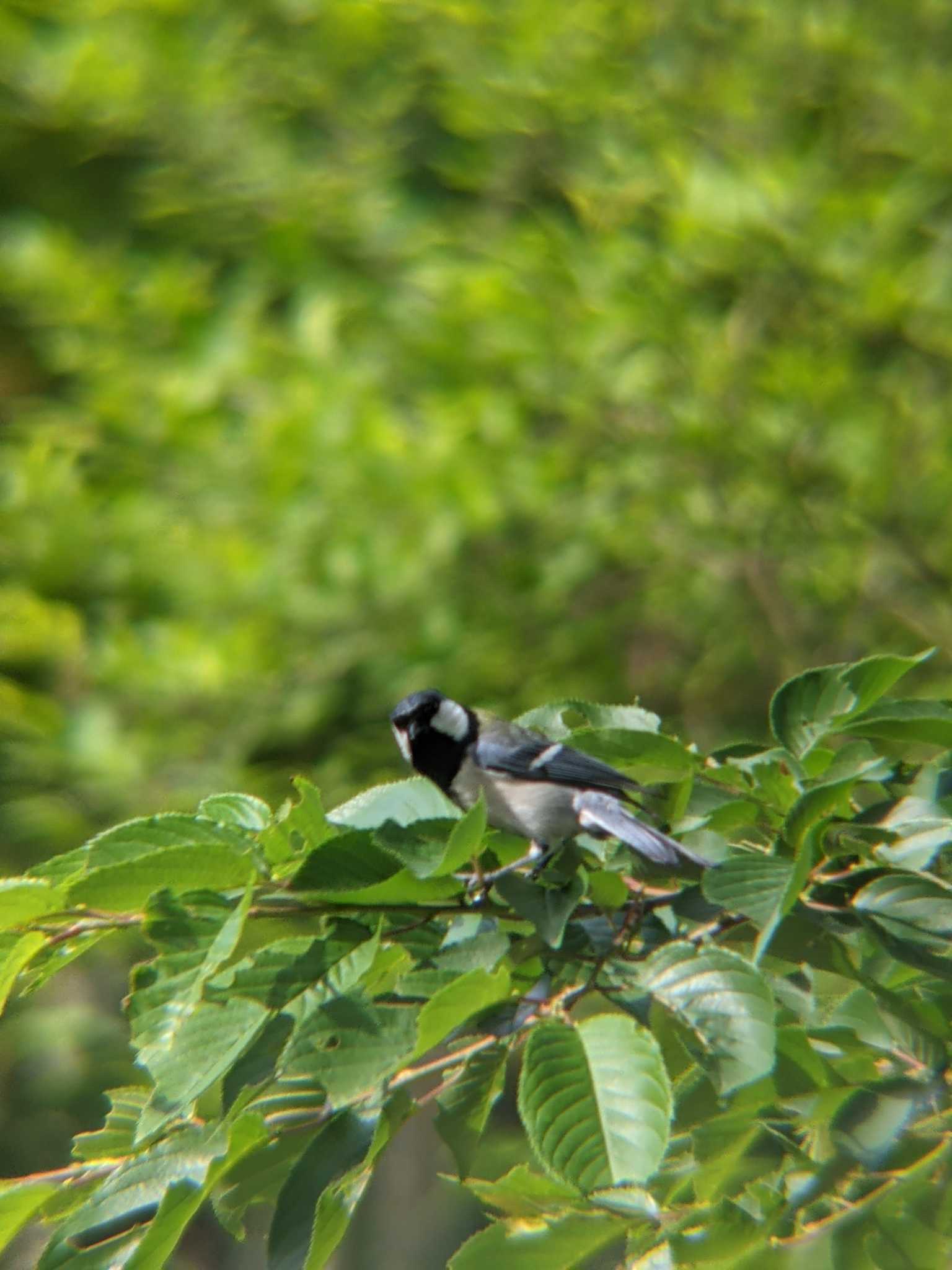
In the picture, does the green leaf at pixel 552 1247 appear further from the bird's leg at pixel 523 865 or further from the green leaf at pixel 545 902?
the bird's leg at pixel 523 865

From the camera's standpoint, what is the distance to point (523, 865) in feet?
4.91

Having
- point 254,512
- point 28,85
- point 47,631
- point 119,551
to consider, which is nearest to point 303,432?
point 254,512

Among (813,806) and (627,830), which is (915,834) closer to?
(813,806)

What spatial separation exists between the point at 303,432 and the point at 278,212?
94cm

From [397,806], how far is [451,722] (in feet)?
4.44

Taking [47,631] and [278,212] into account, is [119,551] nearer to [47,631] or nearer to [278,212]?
[47,631]

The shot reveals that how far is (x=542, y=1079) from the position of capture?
4.03ft

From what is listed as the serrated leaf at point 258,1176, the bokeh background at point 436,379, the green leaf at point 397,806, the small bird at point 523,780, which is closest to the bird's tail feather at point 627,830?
the small bird at point 523,780

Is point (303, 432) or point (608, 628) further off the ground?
point (303, 432)

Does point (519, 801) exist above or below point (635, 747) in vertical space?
below

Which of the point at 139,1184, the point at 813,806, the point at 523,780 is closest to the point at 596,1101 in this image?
the point at 813,806

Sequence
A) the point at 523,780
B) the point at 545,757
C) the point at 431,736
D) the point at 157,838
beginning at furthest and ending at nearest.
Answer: the point at 431,736, the point at 523,780, the point at 545,757, the point at 157,838

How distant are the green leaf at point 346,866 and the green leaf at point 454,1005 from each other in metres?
0.15

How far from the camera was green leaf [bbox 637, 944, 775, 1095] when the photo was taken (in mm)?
1205
